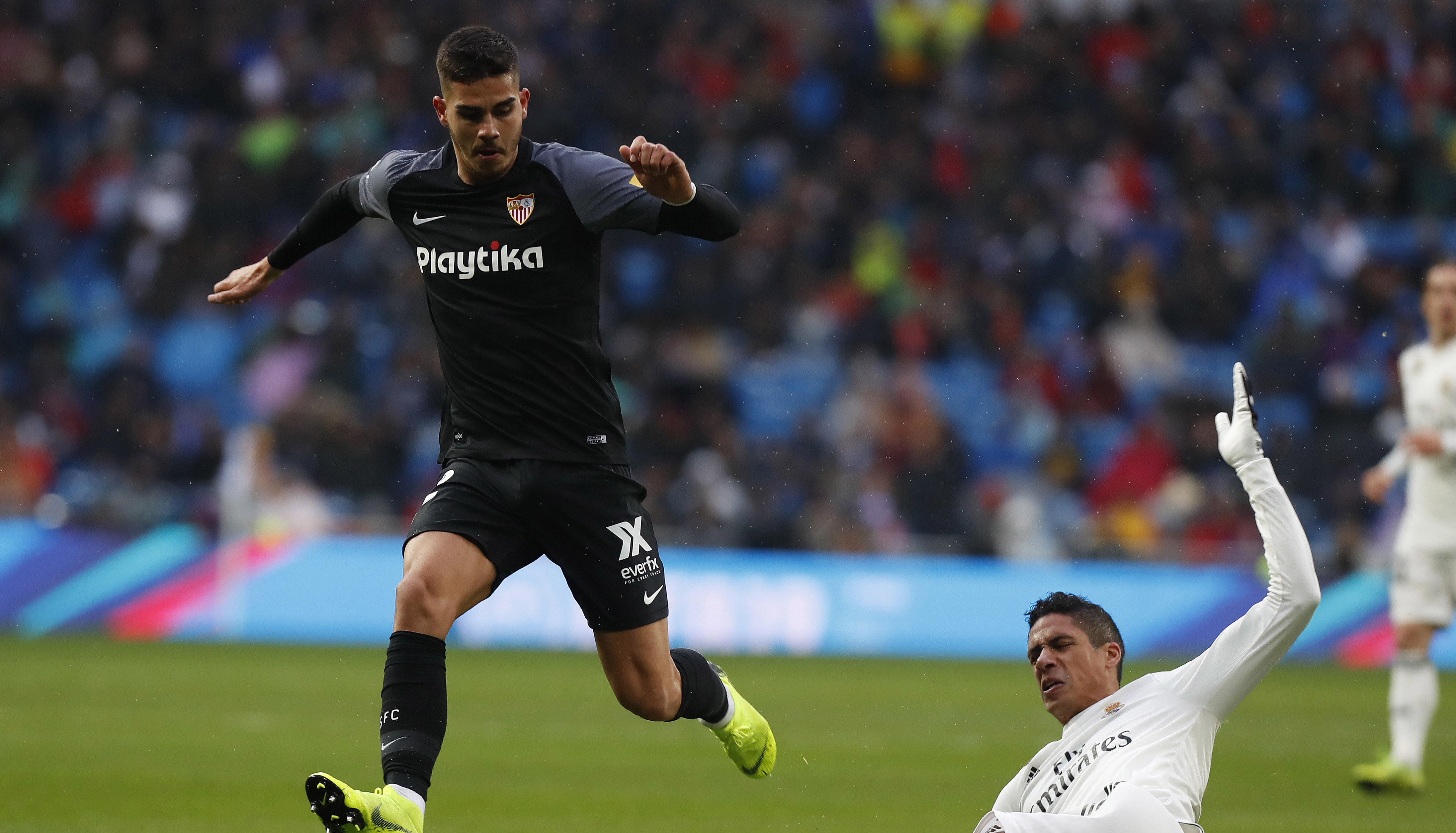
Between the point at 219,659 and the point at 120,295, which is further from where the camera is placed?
the point at 120,295

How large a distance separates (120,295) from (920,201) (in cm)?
949

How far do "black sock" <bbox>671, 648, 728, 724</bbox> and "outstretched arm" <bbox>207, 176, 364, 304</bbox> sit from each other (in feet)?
6.28

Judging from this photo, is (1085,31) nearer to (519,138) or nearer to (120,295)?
(120,295)

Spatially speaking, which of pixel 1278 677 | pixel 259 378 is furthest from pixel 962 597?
pixel 259 378

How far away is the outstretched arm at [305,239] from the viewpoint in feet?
19.7

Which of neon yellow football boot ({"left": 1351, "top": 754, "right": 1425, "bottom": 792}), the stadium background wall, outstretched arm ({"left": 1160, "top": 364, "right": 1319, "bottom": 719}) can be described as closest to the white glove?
outstretched arm ({"left": 1160, "top": 364, "right": 1319, "bottom": 719})

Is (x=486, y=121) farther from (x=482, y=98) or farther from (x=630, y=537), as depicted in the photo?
(x=630, y=537)

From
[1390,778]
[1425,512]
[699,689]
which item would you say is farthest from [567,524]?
[1425,512]

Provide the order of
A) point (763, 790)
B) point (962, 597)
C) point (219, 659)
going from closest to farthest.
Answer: point (763, 790) → point (219, 659) → point (962, 597)

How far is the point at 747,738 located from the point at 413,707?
1761 millimetres

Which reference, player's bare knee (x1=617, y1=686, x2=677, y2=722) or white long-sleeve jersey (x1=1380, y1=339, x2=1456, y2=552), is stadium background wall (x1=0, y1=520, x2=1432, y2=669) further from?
player's bare knee (x1=617, y1=686, x2=677, y2=722)

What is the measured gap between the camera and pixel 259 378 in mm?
18219

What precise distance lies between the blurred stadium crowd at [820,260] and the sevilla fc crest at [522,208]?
36.8 ft

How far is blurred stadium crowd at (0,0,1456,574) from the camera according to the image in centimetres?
1753
